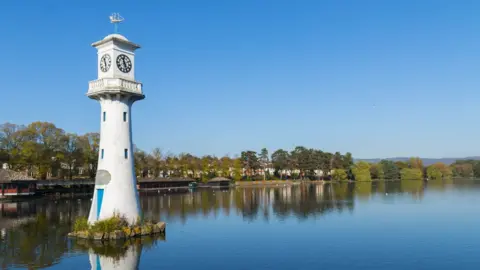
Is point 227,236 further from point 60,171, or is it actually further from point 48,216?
point 60,171

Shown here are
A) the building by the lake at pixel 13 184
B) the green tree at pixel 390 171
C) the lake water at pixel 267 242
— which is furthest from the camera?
the green tree at pixel 390 171

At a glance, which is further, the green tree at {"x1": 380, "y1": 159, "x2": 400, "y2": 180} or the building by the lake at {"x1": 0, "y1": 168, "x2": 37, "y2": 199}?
the green tree at {"x1": 380, "y1": 159, "x2": 400, "y2": 180}

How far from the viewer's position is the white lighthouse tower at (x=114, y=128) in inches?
1115

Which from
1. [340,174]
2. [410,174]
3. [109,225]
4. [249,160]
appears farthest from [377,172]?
[109,225]

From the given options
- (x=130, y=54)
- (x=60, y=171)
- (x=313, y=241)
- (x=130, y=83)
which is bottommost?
(x=313, y=241)

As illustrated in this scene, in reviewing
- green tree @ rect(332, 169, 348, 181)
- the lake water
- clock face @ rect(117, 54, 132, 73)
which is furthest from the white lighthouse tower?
green tree @ rect(332, 169, 348, 181)

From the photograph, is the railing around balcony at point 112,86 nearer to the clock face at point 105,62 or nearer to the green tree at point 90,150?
the clock face at point 105,62

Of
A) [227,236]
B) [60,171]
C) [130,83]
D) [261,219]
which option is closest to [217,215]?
[261,219]

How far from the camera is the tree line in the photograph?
71688 mm

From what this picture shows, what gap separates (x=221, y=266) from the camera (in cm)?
2217

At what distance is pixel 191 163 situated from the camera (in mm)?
117250

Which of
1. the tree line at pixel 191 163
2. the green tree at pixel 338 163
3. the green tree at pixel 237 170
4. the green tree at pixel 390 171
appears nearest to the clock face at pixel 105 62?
the tree line at pixel 191 163

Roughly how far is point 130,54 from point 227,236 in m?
15.1

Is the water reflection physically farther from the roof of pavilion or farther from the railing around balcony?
the roof of pavilion
